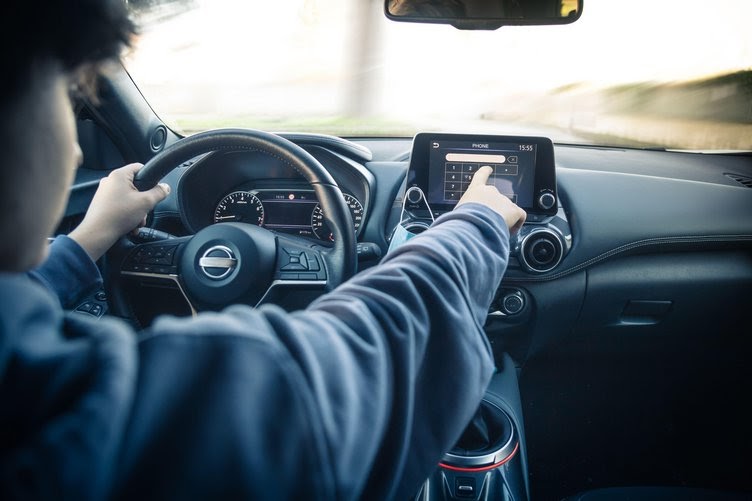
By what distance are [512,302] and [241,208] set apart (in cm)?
114

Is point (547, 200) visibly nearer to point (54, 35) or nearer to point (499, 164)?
point (499, 164)

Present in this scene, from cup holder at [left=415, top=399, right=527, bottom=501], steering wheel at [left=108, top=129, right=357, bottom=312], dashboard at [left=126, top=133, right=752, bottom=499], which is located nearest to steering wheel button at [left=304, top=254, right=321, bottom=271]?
steering wheel at [left=108, top=129, right=357, bottom=312]

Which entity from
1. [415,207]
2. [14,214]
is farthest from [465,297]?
[415,207]

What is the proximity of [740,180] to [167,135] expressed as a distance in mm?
2518

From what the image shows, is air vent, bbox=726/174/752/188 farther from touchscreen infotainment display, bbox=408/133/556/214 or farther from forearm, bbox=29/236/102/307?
forearm, bbox=29/236/102/307

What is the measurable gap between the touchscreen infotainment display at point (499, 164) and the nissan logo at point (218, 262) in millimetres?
840

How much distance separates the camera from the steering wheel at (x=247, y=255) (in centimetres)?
175

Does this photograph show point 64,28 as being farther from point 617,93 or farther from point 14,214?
point 617,93

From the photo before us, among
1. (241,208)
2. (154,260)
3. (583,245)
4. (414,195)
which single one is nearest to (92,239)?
(154,260)

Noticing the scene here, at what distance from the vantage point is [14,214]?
61 centimetres

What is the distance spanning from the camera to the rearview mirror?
6.31 ft

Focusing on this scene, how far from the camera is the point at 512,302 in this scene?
221 centimetres

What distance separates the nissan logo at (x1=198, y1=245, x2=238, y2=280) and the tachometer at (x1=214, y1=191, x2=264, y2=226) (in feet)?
1.93

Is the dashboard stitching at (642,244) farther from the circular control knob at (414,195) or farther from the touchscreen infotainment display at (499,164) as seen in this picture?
the circular control knob at (414,195)
